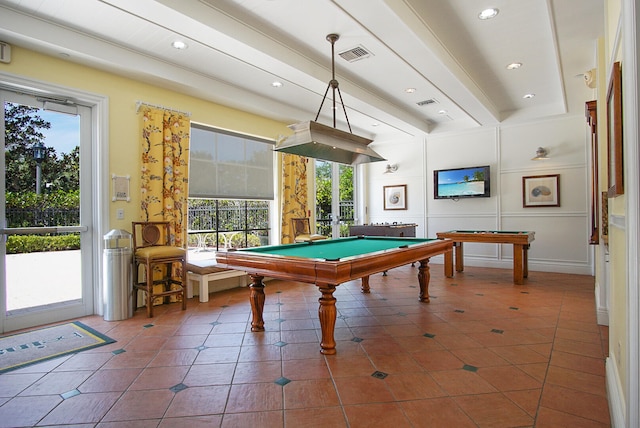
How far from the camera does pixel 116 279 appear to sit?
3.60 meters

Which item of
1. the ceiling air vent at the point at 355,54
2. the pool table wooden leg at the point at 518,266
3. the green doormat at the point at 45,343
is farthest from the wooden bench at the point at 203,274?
the pool table wooden leg at the point at 518,266

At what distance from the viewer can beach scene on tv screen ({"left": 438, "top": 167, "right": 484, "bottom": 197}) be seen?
658 cm

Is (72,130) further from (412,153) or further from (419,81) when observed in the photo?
(412,153)

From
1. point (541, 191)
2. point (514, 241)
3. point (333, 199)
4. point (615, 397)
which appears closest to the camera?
point (615, 397)

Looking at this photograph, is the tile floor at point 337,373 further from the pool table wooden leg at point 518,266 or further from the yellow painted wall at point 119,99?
the yellow painted wall at point 119,99

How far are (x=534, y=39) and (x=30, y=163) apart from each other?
212 inches

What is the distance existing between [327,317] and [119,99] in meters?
3.40

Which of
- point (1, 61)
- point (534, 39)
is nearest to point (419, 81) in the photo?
point (534, 39)

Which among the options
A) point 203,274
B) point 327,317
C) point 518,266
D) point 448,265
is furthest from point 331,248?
point 518,266

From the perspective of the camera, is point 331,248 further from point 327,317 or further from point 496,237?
point 496,237

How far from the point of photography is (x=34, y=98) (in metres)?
3.43

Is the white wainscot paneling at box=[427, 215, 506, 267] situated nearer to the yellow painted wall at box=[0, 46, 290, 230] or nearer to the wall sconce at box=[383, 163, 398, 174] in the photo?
the wall sconce at box=[383, 163, 398, 174]

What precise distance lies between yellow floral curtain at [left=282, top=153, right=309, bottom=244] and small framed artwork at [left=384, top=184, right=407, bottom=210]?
2417 millimetres

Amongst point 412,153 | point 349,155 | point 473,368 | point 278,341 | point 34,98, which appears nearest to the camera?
point 473,368
